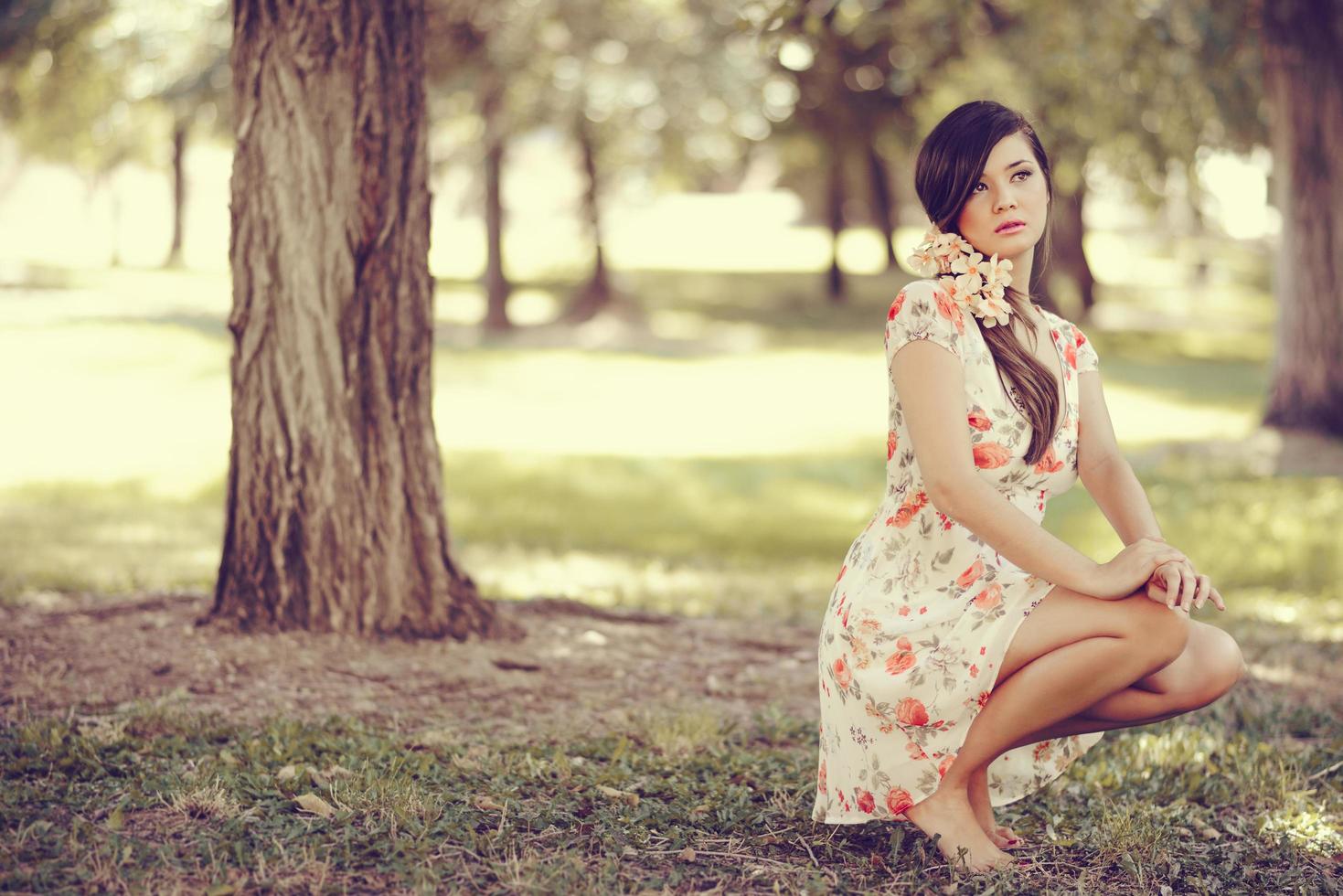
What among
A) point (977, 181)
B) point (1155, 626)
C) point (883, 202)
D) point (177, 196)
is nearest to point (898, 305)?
point (977, 181)

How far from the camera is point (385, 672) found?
497 centimetres

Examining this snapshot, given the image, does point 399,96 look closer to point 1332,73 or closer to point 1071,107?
point 1332,73

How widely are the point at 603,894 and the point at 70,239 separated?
4748cm

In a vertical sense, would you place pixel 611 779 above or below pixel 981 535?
below

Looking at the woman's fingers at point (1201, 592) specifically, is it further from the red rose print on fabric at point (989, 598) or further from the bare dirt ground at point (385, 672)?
the bare dirt ground at point (385, 672)

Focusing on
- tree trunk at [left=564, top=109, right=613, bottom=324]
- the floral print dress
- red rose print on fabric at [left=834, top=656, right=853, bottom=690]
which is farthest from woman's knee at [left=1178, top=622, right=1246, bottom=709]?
tree trunk at [left=564, top=109, right=613, bottom=324]

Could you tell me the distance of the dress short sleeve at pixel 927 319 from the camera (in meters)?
3.36

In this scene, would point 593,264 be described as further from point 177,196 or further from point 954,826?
point 954,826

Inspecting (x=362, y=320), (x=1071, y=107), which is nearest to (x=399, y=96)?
(x=362, y=320)

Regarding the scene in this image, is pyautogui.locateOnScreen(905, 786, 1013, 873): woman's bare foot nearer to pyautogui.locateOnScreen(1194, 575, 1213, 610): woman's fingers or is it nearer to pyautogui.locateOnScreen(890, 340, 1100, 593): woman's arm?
pyautogui.locateOnScreen(890, 340, 1100, 593): woman's arm

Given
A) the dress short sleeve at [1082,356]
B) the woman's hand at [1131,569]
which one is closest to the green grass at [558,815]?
the woman's hand at [1131,569]

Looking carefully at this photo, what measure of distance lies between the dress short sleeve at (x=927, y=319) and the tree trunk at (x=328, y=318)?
7.69 feet

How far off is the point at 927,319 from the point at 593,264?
23.0m

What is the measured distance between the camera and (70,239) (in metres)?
45.9
